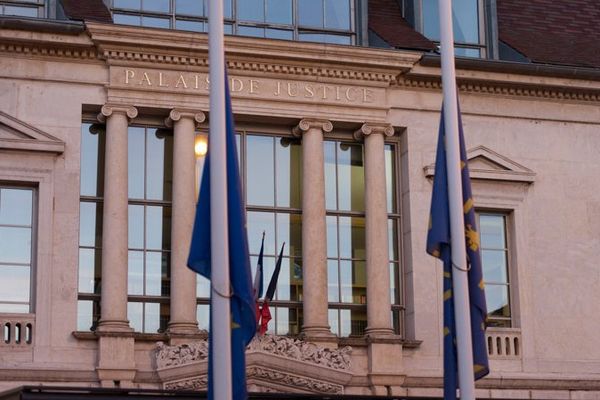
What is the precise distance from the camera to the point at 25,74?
2366 cm

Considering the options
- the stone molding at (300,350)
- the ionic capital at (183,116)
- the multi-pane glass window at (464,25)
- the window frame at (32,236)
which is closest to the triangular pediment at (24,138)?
the window frame at (32,236)

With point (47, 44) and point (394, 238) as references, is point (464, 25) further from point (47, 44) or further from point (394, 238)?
point (47, 44)

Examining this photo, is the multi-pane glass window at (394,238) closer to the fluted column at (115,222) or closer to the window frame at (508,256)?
the window frame at (508,256)

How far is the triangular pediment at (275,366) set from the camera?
23109mm

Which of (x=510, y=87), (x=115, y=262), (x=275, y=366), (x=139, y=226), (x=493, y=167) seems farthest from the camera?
(x=510, y=87)

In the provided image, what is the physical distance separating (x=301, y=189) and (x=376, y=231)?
156 cm

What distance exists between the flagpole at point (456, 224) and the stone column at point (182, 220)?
693cm

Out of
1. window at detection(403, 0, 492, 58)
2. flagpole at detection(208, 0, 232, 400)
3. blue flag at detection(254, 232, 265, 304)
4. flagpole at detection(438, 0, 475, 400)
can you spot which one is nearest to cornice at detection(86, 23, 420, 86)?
window at detection(403, 0, 492, 58)

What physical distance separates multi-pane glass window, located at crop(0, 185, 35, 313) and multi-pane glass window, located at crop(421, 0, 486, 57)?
8316 mm

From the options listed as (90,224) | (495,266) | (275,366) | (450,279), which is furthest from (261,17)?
(450,279)

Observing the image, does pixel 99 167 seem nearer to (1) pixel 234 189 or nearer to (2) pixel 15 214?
(2) pixel 15 214

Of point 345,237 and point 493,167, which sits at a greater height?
point 493,167

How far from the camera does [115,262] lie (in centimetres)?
2331

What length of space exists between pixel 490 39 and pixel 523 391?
6.72m
